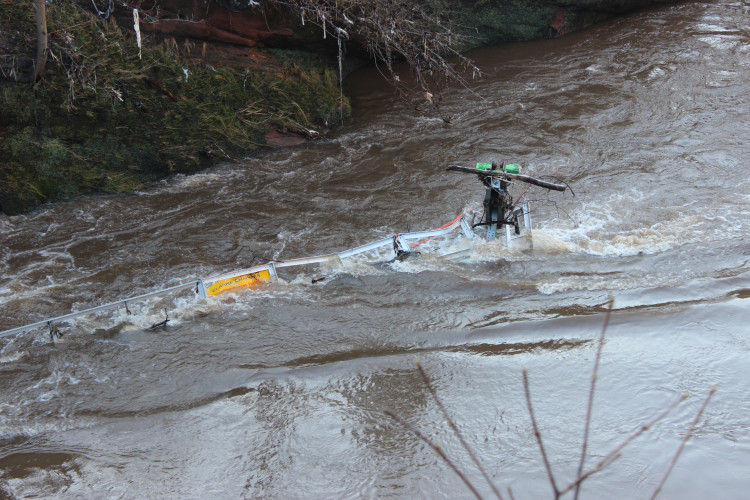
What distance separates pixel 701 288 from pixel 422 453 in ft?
11.9

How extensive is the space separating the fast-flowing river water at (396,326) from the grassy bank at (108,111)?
0.46 m

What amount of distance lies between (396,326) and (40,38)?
6.71m

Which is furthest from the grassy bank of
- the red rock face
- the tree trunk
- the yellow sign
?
the yellow sign

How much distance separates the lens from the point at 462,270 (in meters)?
6.53

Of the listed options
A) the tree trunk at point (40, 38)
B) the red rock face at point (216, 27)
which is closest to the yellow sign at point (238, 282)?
the tree trunk at point (40, 38)

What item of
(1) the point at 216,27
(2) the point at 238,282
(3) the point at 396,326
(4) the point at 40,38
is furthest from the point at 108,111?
(3) the point at 396,326

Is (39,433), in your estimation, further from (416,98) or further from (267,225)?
(416,98)

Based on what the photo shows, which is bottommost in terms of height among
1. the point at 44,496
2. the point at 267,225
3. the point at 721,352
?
the point at 44,496

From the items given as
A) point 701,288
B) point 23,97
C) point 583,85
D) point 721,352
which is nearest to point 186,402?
point 721,352

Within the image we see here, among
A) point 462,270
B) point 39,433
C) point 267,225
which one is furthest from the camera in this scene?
point 267,225

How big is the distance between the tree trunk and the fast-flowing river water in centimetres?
207

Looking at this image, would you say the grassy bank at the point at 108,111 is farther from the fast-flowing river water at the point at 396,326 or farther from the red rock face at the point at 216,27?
the fast-flowing river water at the point at 396,326

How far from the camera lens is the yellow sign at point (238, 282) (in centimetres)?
594

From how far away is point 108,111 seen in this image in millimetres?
8656
